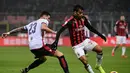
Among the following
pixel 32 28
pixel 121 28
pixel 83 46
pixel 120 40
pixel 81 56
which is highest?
pixel 32 28

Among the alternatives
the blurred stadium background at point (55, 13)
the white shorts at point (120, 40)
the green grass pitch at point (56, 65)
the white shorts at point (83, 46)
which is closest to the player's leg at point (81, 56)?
the white shorts at point (83, 46)

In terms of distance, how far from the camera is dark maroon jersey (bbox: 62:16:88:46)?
13414mm

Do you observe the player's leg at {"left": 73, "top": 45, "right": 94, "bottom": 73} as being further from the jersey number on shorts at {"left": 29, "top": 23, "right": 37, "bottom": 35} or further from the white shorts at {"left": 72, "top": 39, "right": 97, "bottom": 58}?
the jersey number on shorts at {"left": 29, "top": 23, "right": 37, "bottom": 35}

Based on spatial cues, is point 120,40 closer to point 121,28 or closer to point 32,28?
point 121,28

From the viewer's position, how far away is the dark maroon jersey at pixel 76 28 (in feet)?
44.0

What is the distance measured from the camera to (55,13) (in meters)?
40.7

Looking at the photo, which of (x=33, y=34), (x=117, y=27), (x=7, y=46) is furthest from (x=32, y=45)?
(x=7, y=46)

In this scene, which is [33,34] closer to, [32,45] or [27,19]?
[32,45]

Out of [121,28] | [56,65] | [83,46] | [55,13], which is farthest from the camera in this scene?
[55,13]

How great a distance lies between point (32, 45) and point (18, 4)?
3311 centimetres

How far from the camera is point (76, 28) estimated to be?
44.1ft

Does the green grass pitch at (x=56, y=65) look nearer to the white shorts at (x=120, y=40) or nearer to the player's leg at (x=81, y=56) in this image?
the player's leg at (x=81, y=56)

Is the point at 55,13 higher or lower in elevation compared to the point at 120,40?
higher

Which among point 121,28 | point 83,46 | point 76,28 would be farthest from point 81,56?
point 121,28
